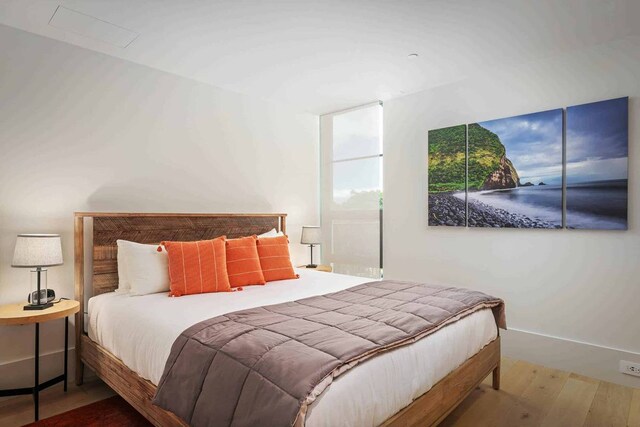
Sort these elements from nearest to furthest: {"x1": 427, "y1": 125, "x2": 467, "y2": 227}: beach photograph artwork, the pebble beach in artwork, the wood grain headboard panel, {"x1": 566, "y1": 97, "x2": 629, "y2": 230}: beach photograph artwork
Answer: {"x1": 566, "y1": 97, "x2": 629, "y2": 230}: beach photograph artwork
the wood grain headboard panel
the pebble beach in artwork
{"x1": 427, "y1": 125, "x2": 467, "y2": 227}: beach photograph artwork

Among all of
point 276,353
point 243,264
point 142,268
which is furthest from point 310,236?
point 276,353

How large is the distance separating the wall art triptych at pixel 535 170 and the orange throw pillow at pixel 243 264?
6.13 ft

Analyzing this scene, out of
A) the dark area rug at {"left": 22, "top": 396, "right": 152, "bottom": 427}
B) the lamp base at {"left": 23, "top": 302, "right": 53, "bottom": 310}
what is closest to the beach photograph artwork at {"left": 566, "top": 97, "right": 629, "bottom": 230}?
the dark area rug at {"left": 22, "top": 396, "right": 152, "bottom": 427}

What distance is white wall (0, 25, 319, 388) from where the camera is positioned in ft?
8.51

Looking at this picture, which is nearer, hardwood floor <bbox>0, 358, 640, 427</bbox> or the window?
hardwood floor <bbox>0, 358, 640, 427</bbox>

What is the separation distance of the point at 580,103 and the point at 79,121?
3.96m

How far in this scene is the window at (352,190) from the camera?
436cm

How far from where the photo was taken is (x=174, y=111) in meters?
3.46

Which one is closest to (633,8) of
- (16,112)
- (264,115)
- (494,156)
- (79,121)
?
(494,156)

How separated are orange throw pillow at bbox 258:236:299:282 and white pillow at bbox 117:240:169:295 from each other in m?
0.83

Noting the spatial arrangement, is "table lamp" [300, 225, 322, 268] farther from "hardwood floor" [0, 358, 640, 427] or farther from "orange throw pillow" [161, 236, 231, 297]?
"hardwood floor" [0, 358, 640, 427]

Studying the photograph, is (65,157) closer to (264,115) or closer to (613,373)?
(264,115)

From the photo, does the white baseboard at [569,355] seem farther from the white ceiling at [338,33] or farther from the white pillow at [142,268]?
the white pillow at [142,268]

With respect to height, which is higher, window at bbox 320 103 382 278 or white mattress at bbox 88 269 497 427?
window at bbox 320 103 382 278
